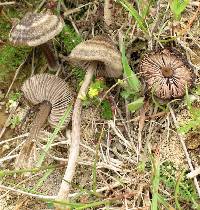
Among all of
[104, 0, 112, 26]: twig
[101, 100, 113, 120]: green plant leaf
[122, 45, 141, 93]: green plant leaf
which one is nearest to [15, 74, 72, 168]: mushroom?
[101, 100, 113, 120]: green plant leaf

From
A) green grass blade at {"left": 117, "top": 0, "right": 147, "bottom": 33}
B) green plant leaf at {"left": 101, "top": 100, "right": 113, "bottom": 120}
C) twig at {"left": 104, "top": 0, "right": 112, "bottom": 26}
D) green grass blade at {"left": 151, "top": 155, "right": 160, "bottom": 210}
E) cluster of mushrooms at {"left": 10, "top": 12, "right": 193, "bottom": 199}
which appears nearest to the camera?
green grass blade at {"left": 151, "top": 155, "right": 160, "bottom": 210}

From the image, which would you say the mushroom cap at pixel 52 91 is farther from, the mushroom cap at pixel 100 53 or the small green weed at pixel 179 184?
the small green weed at pixel 179 184

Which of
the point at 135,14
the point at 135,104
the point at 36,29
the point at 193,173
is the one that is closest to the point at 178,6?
the point at 135,14

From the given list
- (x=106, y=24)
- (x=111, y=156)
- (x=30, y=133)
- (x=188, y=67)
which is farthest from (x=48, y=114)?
(x=188, y=67)

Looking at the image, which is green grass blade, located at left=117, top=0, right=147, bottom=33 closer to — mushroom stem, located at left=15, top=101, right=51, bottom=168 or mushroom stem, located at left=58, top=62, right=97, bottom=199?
mushroom stem, located at left=58, top=62, right=97, bottom=199

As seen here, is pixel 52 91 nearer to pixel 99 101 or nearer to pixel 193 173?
pixel 99 101

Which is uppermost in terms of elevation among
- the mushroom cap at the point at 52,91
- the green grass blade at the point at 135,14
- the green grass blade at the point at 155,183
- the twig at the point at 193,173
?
the green grass blade at the point at 135,14

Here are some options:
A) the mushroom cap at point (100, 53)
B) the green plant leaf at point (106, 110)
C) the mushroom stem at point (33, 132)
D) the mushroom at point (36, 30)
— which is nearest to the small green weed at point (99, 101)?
the green plant leaf at point (106, 110)
